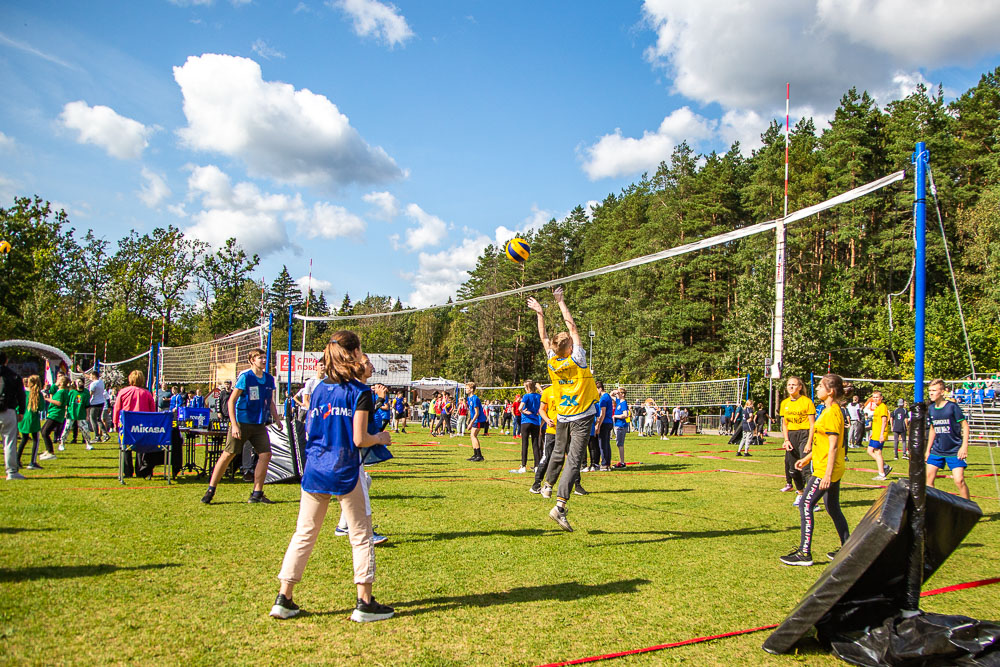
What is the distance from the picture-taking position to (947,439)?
347 inches

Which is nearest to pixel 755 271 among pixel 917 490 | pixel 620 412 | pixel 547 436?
pixel 620 412

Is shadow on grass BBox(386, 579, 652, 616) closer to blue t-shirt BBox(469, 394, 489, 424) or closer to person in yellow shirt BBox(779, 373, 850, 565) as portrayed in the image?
person in yellow shirt BBox(779, 373, 850, 565)

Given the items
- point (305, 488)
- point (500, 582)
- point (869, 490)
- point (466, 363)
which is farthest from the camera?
point (466, 363)

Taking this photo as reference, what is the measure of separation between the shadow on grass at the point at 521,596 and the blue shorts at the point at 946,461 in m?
5.95

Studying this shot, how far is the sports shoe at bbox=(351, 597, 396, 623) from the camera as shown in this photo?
13.9 ft

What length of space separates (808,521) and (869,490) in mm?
6765

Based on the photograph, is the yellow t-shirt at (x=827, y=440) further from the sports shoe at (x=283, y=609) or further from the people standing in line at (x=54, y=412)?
the people standing in line at (x=54, y=412)

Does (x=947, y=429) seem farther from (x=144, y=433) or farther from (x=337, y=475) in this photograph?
(x=144, y=433)

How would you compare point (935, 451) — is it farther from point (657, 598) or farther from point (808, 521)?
point (657, 598)

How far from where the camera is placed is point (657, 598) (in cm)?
485

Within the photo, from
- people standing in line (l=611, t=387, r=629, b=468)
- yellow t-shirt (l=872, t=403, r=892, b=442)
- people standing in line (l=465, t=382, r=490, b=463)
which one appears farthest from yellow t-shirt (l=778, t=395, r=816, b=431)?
people standing in line (l=465, t=382, r=490, b=463)

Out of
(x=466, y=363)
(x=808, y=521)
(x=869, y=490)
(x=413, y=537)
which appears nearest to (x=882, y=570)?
(x=808, y=521)

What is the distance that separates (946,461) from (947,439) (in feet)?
1.04

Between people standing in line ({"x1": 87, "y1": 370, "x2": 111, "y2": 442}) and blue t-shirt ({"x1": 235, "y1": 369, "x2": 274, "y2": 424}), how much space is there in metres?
13.1
